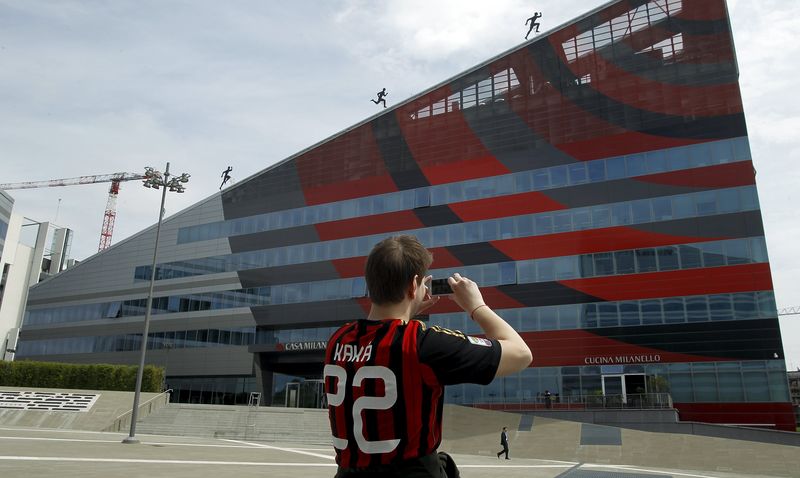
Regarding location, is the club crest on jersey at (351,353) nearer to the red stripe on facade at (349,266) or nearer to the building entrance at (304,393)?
the building entrance at (304,393)

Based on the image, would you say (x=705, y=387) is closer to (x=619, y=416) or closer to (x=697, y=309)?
(x=697, y=309)

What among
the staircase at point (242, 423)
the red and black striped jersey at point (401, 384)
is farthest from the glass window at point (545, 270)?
the red and black striped jersey at point (401, 384)

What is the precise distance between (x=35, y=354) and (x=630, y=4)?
6004cm

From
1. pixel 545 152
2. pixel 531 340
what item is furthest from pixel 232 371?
pixel 545 152

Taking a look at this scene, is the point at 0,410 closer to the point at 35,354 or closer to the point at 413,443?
the point at 35,354

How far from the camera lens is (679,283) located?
3372 cm

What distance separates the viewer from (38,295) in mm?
56781

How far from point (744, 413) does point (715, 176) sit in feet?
45.2

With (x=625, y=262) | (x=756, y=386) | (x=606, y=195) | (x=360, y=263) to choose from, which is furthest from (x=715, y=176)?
(x=360, y=263)

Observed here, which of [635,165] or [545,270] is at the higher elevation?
[635,165]

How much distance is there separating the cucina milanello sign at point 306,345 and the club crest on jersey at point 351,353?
133 ft

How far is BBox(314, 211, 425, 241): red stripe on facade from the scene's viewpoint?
142 feet

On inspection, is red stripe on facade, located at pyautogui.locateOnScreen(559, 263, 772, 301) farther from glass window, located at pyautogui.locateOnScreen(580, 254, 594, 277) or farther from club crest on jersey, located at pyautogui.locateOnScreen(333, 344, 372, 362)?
club crest on jersey, located at pyautogui.locateOnScreen(333, 344, 372, 362)

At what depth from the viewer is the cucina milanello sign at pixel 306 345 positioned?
42438 mm
